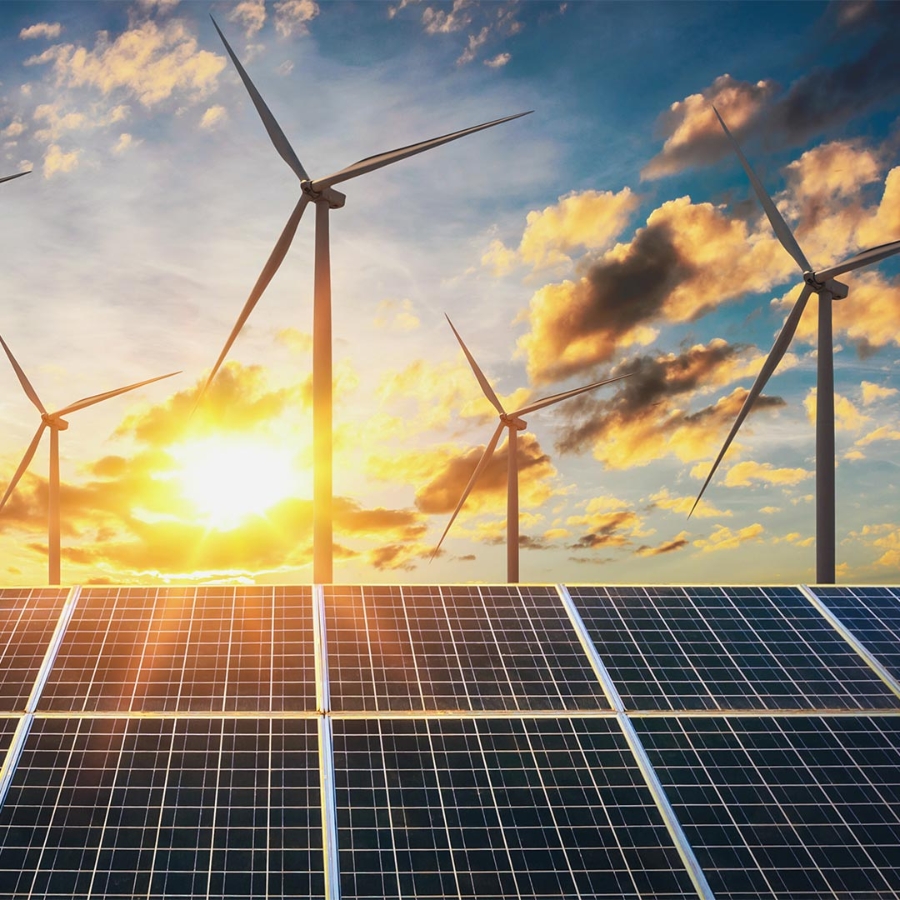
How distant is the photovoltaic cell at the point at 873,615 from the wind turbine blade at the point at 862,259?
19648 mm

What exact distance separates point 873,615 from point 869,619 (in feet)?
0.99

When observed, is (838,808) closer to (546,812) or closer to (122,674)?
(546,812)

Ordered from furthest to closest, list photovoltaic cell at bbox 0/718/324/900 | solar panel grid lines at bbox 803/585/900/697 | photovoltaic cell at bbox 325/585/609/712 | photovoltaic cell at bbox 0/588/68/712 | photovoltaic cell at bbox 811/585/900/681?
photovoltaic cell at bbox 811/585/900/681 → solar panel grid lines at bbox 803/585/900/697 → photovoltaic cell at bbox 325/585/609/712 → photovoltaic cell at bbox 0/588/68/712 → photovoltaic cell at bbox 0/718/324/900

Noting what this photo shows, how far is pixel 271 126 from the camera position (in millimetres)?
45562

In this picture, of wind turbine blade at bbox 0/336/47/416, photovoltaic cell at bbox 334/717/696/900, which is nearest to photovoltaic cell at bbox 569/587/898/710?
photovoltaic cell at bbox 334/717/696/900

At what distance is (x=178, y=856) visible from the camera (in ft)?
67.6

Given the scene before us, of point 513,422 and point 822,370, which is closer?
point 822,370

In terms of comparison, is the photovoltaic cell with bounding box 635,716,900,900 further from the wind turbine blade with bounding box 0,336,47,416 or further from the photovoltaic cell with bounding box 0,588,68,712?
the wind turbine blade with bounding box 0,336,47,416

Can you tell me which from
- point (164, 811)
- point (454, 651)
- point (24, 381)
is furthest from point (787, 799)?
point (24, 381)

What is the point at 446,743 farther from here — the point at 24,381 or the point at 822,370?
the point at 24,381

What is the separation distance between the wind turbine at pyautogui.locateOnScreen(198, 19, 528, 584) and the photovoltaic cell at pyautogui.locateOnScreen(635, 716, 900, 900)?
17065mm

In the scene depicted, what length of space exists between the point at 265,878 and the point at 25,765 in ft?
21.5

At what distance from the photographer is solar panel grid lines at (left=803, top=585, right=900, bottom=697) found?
28.8m

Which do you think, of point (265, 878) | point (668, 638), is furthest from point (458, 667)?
point (265, 878)
